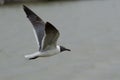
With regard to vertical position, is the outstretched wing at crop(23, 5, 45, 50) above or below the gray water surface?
above

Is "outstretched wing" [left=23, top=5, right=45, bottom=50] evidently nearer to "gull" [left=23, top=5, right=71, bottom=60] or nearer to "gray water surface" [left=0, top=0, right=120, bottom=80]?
"gull" [left=23, top=5, right=71, bottom=60]

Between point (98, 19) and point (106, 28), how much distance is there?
16.6 inches

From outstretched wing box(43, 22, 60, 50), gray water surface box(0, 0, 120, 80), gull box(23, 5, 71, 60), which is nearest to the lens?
outstretched wing box(43, 22, 60, 50)

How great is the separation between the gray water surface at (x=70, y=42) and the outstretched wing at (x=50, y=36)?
175 centimetres

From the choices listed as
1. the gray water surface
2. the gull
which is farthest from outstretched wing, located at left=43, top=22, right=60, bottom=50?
the gray water surface

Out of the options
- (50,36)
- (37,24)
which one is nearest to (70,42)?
(37,24)

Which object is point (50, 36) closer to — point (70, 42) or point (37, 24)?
point (37, 24)

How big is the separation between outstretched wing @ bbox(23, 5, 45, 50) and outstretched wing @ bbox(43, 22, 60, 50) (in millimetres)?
50

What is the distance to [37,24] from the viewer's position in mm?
2453

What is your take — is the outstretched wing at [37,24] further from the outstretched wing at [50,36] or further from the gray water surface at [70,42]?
the gray water surface at [70,42]

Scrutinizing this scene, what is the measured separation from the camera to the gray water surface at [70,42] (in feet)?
14.1

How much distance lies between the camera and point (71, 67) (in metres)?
4.41

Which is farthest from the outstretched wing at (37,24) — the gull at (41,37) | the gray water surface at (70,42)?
the gray water surface at (70,42)

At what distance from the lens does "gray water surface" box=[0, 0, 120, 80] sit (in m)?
4.29
